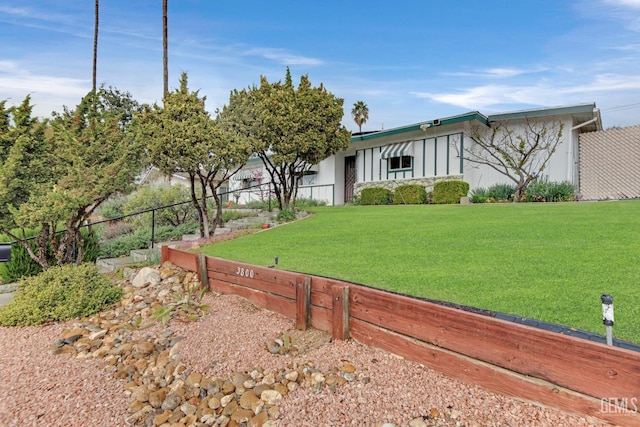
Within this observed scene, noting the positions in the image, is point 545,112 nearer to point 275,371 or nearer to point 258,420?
point 275,371

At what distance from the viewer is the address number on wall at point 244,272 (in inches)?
176

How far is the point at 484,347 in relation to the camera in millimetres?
2248

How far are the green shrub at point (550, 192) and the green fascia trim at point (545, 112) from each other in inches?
89.2

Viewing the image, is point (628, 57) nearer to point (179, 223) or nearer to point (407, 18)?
point (407, 18)

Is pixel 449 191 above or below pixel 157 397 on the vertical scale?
above

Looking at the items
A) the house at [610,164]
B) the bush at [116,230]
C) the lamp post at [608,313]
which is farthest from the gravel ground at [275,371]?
the house at [610,164]

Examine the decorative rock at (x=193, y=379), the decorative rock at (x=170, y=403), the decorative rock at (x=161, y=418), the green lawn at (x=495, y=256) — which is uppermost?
the green lawn at (x=495, y=256)

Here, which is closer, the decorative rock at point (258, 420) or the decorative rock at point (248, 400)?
the decorative rock at point (258, 420)

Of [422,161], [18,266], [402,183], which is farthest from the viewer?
[402,183]

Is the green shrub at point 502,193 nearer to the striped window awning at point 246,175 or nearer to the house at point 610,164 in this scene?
the house at point 610,164

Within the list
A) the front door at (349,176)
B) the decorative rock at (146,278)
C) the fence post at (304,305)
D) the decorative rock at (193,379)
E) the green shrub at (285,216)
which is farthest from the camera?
the front door at (349,176)

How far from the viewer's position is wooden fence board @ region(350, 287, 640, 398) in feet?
5.77

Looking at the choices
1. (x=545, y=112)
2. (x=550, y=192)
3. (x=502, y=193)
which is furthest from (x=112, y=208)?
(x=545, y=112)

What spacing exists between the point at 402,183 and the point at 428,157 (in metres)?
1.47
